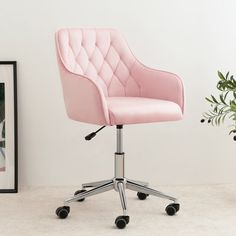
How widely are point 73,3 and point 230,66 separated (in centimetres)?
112

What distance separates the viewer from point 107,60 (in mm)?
3539

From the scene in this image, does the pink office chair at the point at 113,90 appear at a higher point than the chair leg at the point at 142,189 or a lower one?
higher

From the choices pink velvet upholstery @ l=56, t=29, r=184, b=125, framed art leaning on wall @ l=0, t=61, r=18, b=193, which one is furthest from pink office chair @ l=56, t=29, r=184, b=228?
framed art leaning on wall @ l=0, t=61, r=18, b=193

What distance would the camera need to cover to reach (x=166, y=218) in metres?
Result: 3.12

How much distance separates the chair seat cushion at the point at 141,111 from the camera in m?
2.95

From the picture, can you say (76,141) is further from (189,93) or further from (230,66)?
(230,66)

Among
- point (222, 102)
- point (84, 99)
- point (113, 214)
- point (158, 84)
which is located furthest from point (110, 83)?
point (113, 214)

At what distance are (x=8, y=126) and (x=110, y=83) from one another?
740mm

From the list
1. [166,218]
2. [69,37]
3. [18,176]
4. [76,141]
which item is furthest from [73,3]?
[166,218]

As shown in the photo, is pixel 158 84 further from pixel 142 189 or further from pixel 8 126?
pixel 8 126

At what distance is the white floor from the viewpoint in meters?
2.92

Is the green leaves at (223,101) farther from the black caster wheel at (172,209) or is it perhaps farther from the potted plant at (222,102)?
the black caster wheel at (172,209)

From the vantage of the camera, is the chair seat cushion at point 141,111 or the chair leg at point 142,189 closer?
the chair seat cushion at point 141,111

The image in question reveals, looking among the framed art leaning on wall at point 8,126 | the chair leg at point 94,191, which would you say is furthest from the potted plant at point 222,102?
the framed art leaning on wall at point 8,126
